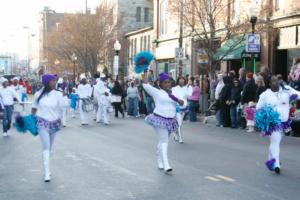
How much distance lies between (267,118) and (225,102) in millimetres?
10198

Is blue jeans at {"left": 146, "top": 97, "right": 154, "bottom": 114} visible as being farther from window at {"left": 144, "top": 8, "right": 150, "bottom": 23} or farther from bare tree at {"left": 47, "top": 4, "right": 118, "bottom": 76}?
window at {"left": 144, "top": 8, "right": 150, "bottom": 23}

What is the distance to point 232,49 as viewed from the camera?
27531mm

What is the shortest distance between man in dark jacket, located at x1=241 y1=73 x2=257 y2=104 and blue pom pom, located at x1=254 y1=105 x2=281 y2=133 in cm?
842

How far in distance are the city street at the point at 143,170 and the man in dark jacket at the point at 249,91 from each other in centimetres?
216

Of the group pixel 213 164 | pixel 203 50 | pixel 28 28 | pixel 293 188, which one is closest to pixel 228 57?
pixel 203 50

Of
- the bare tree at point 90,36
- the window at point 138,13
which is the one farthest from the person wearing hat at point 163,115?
the window at point 138,13

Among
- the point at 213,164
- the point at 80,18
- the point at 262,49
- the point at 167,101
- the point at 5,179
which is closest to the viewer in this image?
the point at 5,179

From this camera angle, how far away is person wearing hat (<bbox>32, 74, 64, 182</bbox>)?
9.91 meters

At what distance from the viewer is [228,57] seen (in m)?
28.9

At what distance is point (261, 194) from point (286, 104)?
8.88 feet

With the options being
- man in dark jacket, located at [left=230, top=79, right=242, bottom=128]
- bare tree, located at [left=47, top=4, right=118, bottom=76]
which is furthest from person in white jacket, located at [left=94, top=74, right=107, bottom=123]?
bare tree, located at [left=47, top=4, right=118, bottom=76]

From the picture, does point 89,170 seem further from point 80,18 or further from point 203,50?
point 80,18

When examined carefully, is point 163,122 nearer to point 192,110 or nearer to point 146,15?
point 192,110

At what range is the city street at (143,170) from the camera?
8.61 m
